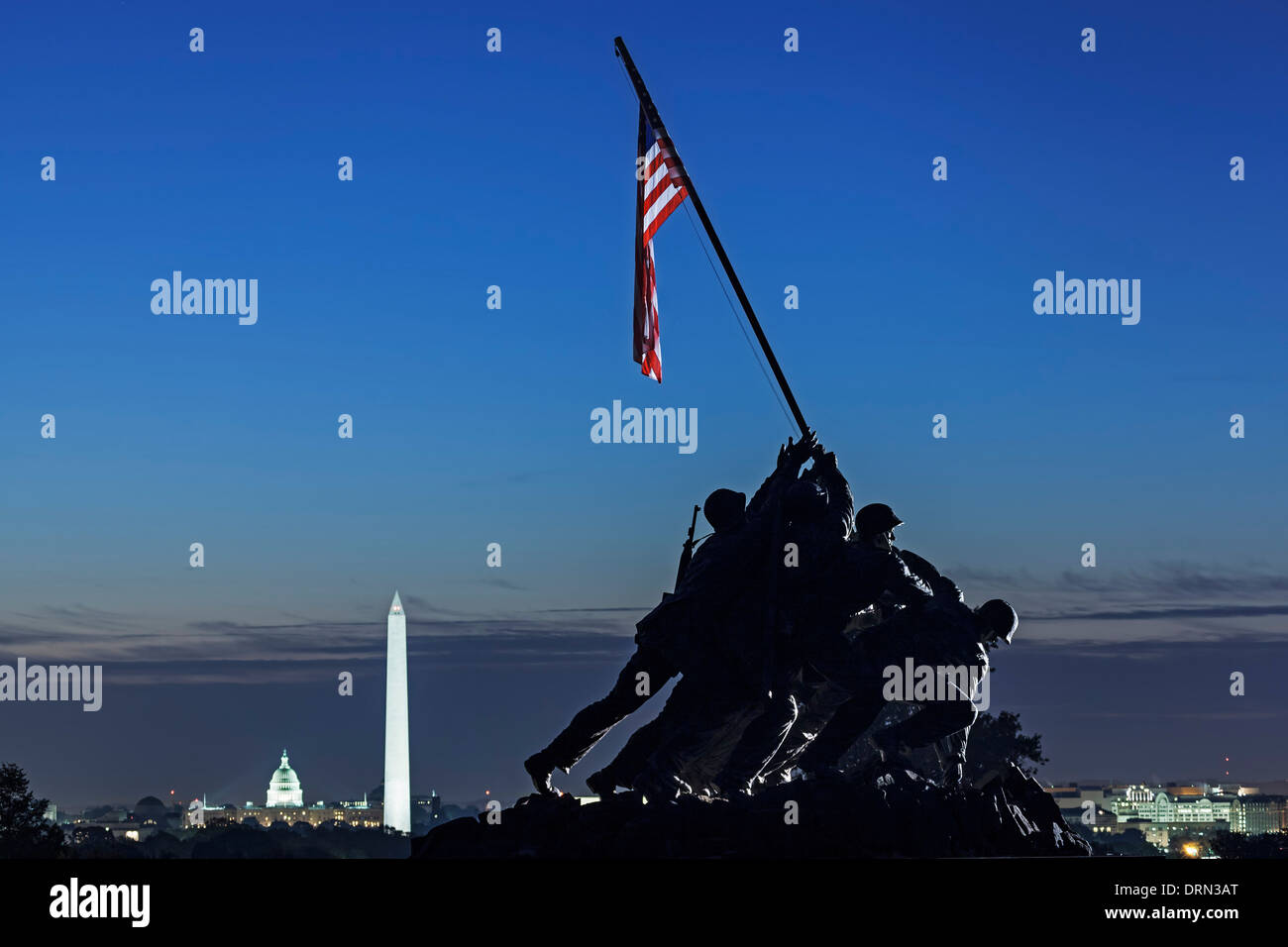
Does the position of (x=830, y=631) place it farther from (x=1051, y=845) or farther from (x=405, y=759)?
(x=405, y=759)

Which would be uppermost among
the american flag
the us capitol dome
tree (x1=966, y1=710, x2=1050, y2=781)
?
the american flag

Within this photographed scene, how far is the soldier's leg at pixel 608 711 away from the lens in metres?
23.9

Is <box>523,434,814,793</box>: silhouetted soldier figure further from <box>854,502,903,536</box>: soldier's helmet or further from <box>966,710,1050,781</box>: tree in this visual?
<box>966,710,1050,781</box>: tree

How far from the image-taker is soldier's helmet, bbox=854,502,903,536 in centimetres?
2535

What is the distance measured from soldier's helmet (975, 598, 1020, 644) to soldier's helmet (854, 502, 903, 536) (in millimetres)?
1609

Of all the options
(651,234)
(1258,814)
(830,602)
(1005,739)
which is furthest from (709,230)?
(1258,814)

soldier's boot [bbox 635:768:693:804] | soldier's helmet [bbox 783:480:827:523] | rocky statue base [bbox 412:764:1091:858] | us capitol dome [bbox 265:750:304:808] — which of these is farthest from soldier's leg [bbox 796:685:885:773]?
us capitol dome [bbox 265:750:304:808]

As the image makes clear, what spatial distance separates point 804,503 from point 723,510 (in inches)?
45.3

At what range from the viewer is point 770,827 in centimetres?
2169

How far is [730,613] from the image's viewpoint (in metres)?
24.2

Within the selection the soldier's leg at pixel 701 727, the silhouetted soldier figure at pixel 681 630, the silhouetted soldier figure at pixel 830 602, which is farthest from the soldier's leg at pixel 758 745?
the silhouetted soldier figure at pixel 681 630
